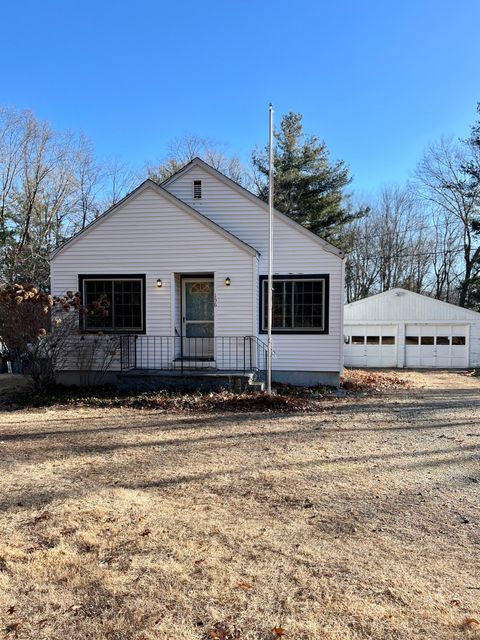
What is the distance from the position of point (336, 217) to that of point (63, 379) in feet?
63.1

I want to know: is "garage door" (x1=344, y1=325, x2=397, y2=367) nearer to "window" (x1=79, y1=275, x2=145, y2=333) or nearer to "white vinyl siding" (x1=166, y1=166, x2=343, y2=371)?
"white vinyl siding" (x1=166, y1=166, x2=343, y2=371)

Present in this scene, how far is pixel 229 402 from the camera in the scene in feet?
30.1

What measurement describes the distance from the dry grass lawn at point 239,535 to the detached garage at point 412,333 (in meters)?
13.7

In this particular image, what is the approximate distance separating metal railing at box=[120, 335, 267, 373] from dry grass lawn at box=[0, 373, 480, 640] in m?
4.08

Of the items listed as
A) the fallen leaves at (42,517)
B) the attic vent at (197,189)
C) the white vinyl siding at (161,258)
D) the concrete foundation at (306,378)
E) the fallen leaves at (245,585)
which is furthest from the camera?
the attic vent at (197,189)

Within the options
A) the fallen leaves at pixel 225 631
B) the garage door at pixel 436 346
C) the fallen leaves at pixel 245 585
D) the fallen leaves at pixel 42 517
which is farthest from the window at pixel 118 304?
the garage door at pixel 436 346

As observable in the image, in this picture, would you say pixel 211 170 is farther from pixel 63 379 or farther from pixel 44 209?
pixel 44 209

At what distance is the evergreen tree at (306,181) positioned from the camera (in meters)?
25.5

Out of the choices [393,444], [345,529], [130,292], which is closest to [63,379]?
[130,292]

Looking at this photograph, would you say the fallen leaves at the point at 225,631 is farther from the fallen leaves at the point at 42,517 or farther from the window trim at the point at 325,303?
the window trim at the point at 325,303

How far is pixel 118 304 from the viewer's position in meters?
11.3

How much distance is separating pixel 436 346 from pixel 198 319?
1270cm

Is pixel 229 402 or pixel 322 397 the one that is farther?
pixel 322 397

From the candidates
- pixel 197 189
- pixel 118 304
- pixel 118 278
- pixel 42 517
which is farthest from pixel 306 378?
pixel 42 517
